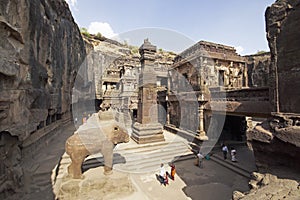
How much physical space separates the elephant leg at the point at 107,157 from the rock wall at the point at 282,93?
16.7 feet

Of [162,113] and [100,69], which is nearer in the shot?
[162,113]

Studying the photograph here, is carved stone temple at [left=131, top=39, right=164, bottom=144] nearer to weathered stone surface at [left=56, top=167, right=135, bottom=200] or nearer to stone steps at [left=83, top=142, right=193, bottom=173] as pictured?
stone steps at [left=83, top=142, right=193, bottom=173]

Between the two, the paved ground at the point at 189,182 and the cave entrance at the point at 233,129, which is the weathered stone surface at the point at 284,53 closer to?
the paved ground at the point at 189,182

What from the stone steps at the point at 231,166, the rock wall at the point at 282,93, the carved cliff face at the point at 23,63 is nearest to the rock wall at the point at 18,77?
the carved cliff face at the point at 23,63

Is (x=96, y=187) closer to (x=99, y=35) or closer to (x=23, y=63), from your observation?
(x=23, y=63)

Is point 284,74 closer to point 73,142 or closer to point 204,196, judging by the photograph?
point 204,196

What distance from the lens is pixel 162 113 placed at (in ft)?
60.5

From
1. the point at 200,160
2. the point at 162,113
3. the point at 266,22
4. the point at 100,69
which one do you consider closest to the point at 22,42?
the point at 266,22

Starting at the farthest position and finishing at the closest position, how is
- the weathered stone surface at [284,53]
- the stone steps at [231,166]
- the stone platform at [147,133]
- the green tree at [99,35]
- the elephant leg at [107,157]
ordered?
the green tree at [99,35]
the stone platform at [147,133]
the stone steps at [231,166]
the elephant leg at [107,157]
the weathered stone surface at [284,53]

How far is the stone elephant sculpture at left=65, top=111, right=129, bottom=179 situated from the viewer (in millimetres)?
5652

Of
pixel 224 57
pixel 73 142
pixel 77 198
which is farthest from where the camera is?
pixel 224 57

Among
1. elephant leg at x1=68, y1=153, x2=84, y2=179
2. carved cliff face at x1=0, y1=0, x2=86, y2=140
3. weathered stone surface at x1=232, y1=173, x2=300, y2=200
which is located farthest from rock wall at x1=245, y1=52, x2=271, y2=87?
carved cliff face at x1=0, y1=0, x2=86, y2=140

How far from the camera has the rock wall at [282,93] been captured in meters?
3.46

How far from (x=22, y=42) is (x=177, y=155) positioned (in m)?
10.5
